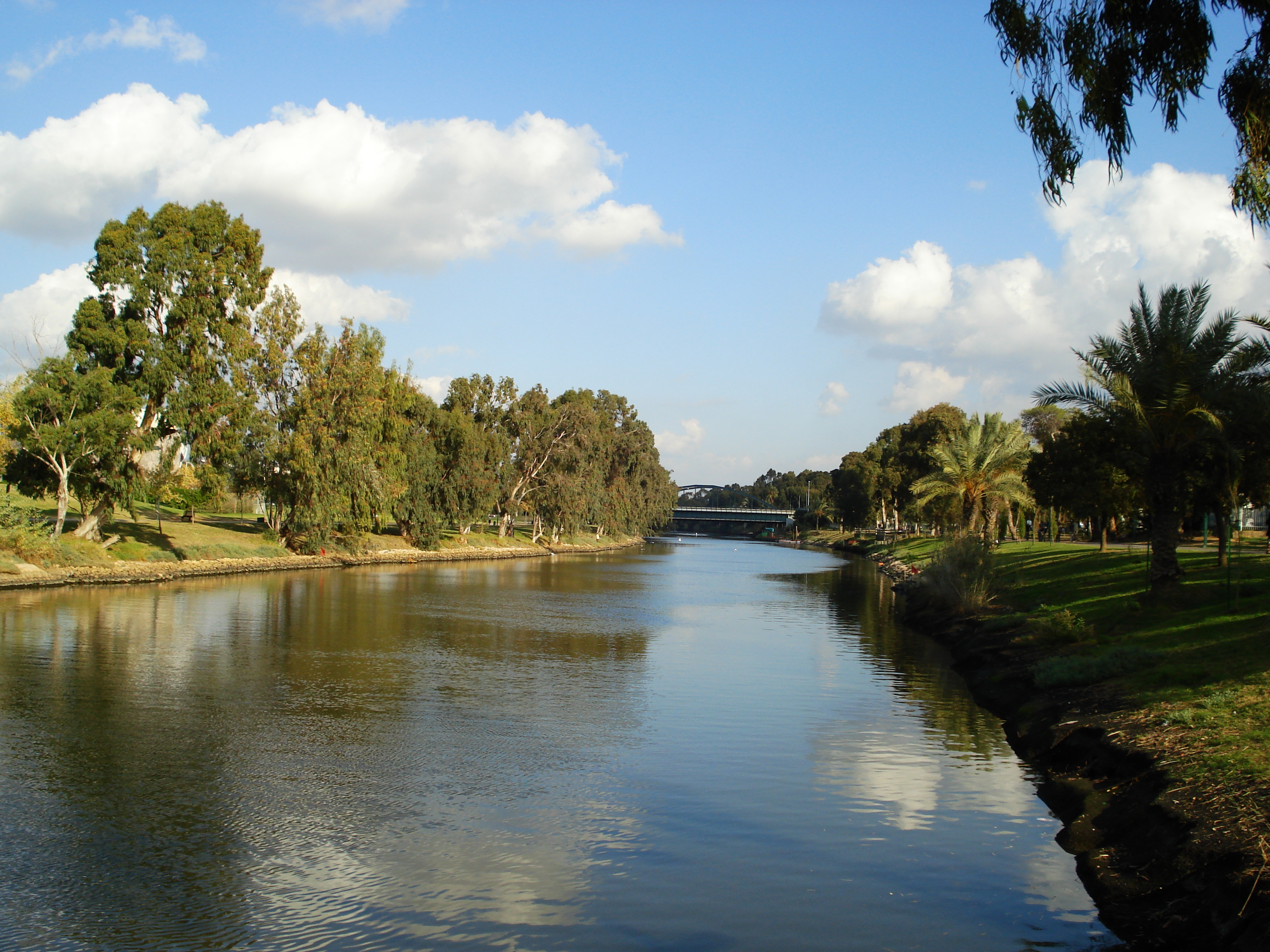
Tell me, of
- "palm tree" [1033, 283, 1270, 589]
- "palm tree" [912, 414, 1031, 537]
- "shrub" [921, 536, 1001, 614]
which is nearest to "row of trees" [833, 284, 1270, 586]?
"palm tree" [1033, 283, 1270, 589]

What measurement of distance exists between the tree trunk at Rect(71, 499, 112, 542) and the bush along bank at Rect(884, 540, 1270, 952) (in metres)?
42.4

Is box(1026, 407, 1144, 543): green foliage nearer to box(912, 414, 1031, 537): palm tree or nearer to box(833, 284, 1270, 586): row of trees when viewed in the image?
box(833, 284, 1270, 586): row of trees

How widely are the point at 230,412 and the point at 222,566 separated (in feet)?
29.6

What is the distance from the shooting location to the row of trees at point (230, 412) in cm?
4634

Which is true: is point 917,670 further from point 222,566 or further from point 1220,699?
point 222,566

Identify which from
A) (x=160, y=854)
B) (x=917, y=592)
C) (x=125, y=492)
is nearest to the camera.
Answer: (x=160, y=854)

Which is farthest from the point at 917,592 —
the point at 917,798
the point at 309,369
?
the point at 309,369

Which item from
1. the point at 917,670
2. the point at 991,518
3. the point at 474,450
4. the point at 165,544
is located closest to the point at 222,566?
the point at 165,544

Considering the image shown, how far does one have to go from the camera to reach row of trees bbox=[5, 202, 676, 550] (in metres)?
46.3

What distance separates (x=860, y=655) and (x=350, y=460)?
42138mm

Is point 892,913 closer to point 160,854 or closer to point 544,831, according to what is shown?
point 544,831

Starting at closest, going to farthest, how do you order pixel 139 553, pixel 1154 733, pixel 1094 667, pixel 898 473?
pixel 1154 733
pixel 1094 667
pixel 139 553
pixel 898 473

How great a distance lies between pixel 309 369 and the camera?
64.4 meters

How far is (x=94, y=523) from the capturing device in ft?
160
